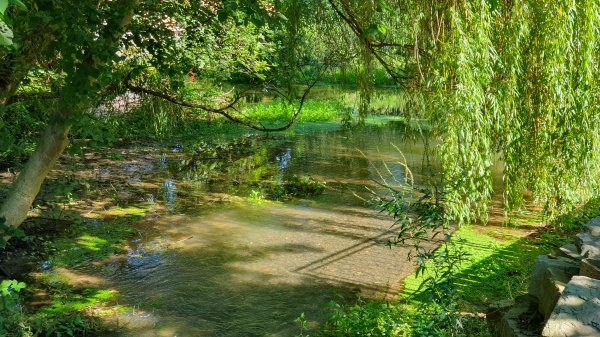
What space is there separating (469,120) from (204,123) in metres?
11.6

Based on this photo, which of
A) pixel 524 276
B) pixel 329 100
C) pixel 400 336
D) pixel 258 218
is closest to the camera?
pixel 400 336

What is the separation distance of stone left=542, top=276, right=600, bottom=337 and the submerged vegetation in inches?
34.6

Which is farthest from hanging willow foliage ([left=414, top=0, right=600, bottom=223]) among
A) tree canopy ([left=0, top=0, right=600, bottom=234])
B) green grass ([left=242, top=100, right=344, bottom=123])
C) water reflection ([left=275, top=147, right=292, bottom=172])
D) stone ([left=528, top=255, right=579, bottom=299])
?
green grass ([left=242, top=100, right=344, bottom=123])

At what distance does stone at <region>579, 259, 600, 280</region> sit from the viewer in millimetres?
3340

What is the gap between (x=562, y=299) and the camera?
2930mm

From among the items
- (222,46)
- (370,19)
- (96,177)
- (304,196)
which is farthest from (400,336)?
(96,177)

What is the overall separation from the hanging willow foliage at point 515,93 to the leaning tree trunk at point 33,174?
2628mm

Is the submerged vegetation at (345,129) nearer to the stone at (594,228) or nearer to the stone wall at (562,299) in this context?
the stone wall at (562,299)

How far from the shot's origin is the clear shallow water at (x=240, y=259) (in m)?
5.46

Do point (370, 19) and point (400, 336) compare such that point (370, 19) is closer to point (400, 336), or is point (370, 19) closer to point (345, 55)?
point (345, 55)

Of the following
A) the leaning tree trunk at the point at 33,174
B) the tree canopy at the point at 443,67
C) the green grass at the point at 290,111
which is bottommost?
the leaning tree trunk at the point at 33,174

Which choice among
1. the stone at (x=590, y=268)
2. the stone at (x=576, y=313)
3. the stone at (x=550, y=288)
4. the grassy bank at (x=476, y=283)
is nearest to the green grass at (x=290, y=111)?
the grassy bank at (x=476, y=283)

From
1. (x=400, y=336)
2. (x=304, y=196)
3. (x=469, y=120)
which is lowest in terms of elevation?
(x=400, y=336)

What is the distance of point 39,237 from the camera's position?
702 centimetres
